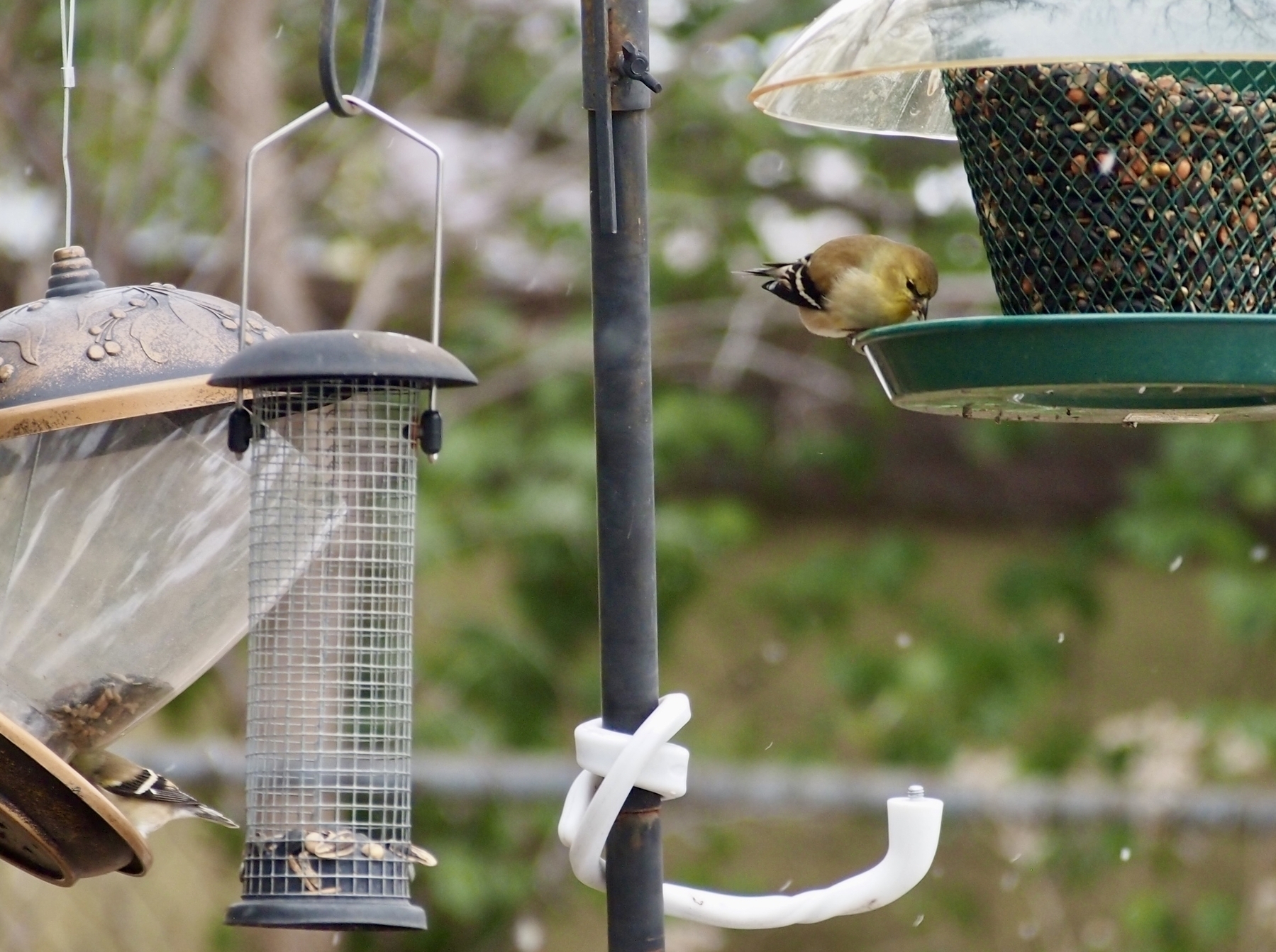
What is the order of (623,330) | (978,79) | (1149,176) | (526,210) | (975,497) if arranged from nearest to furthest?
1. (623,330)
2. (1149,176)
3. (978,79)
4. (526,210)
5. (975,497)

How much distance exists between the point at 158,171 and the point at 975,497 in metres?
3.06

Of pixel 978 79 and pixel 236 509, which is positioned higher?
pixel 978 79

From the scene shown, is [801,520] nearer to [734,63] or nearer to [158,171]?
[734,63]

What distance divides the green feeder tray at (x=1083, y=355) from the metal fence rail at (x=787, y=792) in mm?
2727

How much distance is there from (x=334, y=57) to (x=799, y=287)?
1273 mm

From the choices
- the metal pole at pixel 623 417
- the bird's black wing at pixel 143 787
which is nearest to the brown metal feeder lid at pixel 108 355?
the metal pole at pixel 623 417

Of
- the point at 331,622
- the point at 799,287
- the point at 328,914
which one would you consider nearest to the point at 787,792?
the point at 799,287

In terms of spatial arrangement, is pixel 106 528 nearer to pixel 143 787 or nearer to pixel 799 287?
pixel 143 787

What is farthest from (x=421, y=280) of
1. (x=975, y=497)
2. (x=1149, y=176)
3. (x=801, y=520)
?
(x=1149, y=176)

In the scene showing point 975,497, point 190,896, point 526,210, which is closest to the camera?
point 526,210

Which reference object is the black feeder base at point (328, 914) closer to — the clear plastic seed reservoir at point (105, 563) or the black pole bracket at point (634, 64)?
the clear plastic seed reservoir at point (105, 563)

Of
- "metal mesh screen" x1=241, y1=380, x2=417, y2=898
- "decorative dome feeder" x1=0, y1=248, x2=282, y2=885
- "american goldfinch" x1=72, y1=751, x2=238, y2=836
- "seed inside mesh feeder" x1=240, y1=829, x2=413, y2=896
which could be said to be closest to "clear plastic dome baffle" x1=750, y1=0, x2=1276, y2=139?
"metal mesh screen" x1=241, y1=380, x2=417, y2=898

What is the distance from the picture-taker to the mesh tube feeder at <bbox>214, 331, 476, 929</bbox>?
197cm

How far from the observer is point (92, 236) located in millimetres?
4660
